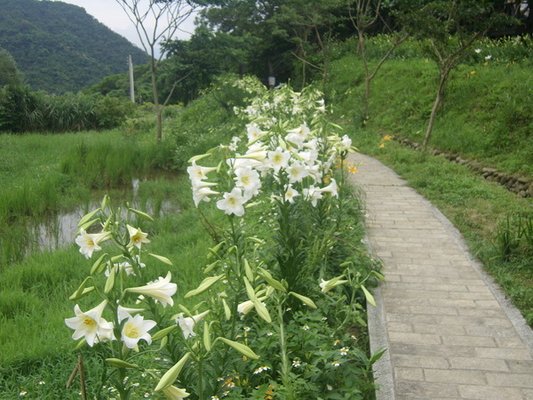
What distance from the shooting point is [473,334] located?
3775 millimetres

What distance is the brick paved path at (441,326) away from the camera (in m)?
3.18

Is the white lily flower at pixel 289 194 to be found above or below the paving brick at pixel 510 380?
above

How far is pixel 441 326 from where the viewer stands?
153 inches

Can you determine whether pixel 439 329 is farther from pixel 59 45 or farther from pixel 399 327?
pixel 59 45

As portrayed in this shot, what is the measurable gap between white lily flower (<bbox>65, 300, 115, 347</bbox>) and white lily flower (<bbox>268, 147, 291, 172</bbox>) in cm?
157

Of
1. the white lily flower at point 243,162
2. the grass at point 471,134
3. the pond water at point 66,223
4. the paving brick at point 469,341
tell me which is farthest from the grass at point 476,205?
the pond water at point 66,223

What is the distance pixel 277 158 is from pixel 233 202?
578 millimetres

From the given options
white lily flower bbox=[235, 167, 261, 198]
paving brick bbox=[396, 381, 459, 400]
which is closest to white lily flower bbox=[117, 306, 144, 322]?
white lily flower bbox=[235, 167, 261, 198]

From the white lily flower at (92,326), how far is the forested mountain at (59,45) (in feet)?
121

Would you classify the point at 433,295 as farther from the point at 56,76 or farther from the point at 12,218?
the point at 56,76

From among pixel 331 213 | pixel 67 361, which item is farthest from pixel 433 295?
pixel 67 361

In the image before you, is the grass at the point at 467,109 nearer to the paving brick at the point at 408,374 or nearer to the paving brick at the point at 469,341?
the paving brick at the point at 469,341

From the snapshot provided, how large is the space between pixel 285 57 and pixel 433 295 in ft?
76.7

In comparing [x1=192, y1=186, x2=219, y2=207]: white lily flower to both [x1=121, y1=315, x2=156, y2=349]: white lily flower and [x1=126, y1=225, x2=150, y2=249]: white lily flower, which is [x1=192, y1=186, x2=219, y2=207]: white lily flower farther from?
[x1=121, y1=315, x2=156, y2=349]: white lily flower
